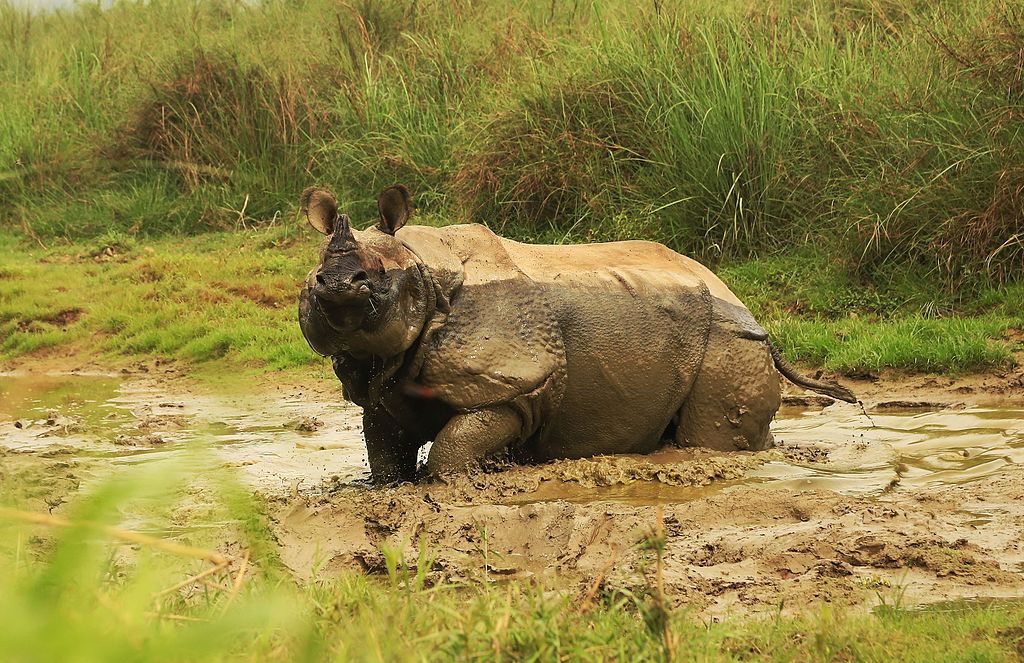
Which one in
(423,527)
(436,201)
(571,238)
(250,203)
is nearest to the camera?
(423,527)

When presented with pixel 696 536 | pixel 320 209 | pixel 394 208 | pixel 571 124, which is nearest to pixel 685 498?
pixel 696 536

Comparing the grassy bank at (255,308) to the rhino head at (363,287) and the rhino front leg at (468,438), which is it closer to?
the rhino front leg at (468,438)

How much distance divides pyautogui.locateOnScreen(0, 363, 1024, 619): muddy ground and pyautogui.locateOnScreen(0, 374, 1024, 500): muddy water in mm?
19

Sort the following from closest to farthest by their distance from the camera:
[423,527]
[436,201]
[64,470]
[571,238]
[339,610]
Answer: [339,610] → [423,527] → [64,470] → [571,238] → [436,201]

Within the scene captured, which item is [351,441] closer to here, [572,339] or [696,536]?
[572,339]

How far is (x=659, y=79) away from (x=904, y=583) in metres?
7.42

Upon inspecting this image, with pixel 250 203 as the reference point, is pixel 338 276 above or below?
above

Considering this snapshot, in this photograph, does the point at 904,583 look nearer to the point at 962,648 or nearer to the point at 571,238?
the point at 962,648

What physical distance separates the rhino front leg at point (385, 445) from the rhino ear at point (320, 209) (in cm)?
94

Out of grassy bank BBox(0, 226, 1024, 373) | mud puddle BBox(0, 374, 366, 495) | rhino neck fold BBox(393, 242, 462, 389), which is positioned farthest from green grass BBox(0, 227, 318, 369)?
rhino neck fold BBox(393, 242, 462, 389)

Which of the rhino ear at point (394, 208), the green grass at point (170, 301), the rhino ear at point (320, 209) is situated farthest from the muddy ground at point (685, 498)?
the green grass at point (170, 301)

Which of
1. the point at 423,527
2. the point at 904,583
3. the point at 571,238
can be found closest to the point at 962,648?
the point at 904,583

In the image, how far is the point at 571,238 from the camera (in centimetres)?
1084

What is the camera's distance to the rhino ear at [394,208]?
5.59 metres
